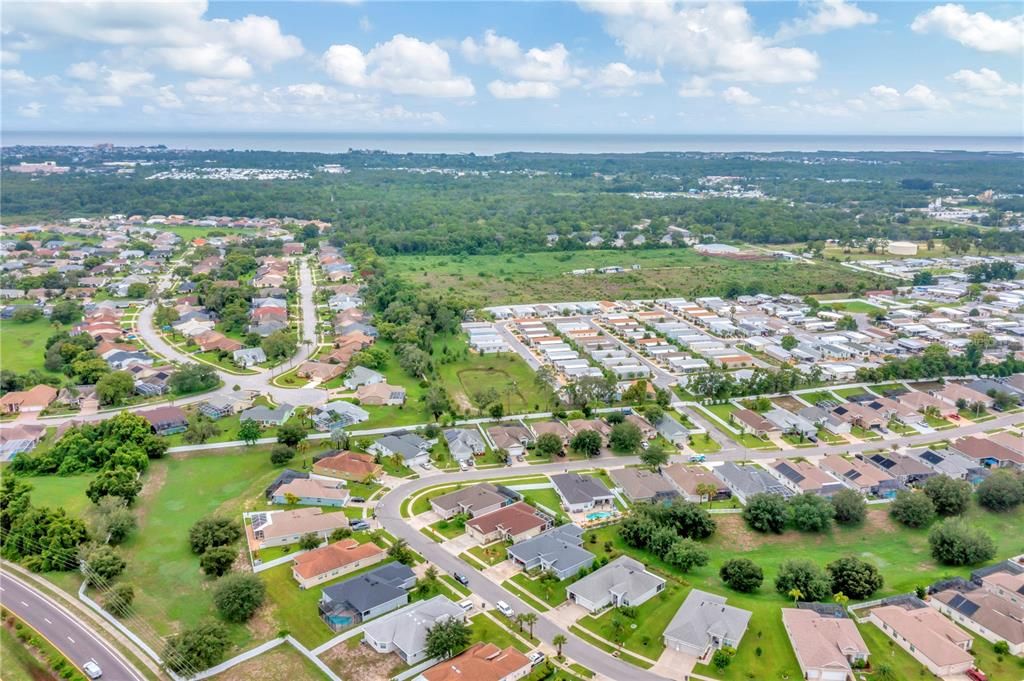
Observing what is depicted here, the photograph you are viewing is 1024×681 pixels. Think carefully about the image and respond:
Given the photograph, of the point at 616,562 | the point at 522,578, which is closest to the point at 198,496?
the point at 522,578

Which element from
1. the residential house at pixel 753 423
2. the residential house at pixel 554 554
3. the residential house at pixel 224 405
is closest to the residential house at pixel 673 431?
the residential house at pixel 753 423

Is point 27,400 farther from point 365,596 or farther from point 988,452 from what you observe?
point 988,452

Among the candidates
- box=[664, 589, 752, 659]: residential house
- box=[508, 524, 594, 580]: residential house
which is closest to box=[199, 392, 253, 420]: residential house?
box=[508, 524, 594, 580]: residential house

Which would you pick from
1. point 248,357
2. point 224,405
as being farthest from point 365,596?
point 248,357

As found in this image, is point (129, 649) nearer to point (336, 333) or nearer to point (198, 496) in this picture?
point (198, 496)

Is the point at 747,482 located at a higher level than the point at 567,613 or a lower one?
higher

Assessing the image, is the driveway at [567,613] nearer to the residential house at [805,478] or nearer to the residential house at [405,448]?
the residential house at [405,448]

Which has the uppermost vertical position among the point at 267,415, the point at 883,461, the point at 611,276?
the point at 611,276

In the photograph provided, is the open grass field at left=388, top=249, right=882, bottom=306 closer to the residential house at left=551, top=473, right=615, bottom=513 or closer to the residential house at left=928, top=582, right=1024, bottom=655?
the residential house at left=551, top=473, right=615, bottom=513
